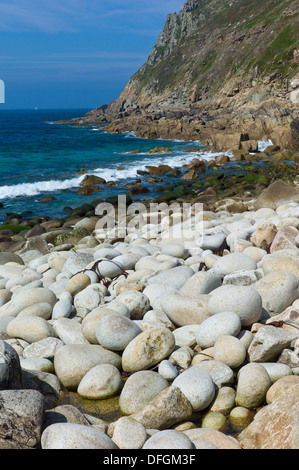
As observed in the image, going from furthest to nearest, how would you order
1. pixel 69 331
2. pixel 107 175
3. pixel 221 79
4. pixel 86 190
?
pixel 221 79
pixel 107 175
pixel 86 190
pixel 69 331

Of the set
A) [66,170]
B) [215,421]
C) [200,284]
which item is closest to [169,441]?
[215,421]

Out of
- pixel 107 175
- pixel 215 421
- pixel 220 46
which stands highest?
pixel 220 46

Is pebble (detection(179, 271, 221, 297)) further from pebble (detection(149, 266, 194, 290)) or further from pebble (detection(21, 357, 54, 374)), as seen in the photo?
pebble (detection(21, 357, 54, 374))

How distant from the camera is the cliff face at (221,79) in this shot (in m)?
35.7

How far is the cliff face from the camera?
1405 inches

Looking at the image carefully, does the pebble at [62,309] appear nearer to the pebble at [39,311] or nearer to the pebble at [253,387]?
the pebble at [39,311]

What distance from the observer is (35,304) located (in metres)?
5.18

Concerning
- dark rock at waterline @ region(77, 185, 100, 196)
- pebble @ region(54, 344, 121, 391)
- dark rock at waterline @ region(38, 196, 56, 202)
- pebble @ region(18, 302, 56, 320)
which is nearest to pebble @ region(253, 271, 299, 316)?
pebble @ region(54, 344, 121, 391)

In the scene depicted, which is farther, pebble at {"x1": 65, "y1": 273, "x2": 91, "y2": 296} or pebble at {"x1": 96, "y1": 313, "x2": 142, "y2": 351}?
pebble at {"x1": 65, "y1": 273, "x2": 91, "y2": 296}

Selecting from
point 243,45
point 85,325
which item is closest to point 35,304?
point 85,325

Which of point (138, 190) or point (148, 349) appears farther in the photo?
point (138, 190)

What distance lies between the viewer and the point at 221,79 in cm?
5984

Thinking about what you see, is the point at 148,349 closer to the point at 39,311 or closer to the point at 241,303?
the point at 241,303
